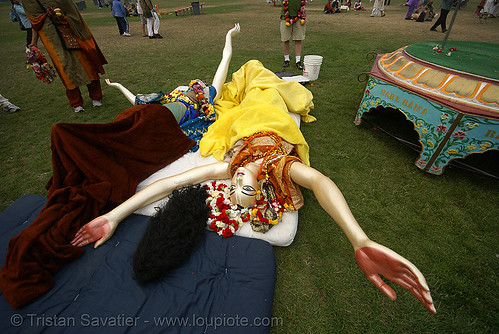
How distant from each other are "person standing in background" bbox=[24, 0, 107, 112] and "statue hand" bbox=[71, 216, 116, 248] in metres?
3.23

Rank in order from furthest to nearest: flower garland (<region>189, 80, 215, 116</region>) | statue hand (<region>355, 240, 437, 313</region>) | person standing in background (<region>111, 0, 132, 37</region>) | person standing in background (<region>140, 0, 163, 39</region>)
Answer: person standing in background (<region>111, 0, 132, 37</region>) → person standing in background (<region>140, 0, 163, 39</region>) → flower garland (<region>189, 80, 215, 116</region>) → statue hand (<region>355, 240, 437, 313</region>)

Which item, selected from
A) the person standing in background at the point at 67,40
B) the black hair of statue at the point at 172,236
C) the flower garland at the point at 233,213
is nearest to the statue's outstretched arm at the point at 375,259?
the flower garland at the point at 233,213

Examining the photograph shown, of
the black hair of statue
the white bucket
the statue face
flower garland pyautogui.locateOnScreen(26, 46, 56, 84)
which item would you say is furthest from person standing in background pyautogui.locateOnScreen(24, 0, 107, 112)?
the white bucket

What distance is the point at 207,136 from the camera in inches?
121

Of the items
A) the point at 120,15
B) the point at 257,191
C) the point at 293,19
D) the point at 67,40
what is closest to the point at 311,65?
the point at 293,19

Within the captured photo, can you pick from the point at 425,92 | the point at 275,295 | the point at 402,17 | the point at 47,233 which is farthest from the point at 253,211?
the point at 402,17

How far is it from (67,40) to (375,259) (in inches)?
200

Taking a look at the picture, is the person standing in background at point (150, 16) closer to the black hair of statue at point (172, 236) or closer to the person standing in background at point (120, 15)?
the person standing in background at point (120, 15)

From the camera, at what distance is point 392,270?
1.36m

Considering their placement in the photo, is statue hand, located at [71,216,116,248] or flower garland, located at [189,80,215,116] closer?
statue hand, located at [71,216,116,248]

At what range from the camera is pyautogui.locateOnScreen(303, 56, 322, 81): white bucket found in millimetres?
5016

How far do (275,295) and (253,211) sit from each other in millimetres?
713

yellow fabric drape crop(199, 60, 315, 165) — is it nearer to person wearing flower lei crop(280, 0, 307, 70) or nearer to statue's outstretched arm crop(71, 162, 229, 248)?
statue's outstretched arm crop(71, 162, 229, 248)

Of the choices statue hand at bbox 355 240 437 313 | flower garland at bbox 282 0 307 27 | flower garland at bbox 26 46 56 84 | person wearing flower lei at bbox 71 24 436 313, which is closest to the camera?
statue hand at bbox 355 240 437 313
